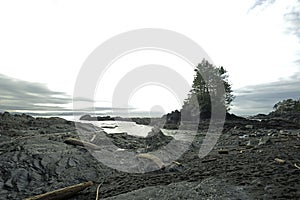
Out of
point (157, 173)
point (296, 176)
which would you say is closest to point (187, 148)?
point (157, 173)

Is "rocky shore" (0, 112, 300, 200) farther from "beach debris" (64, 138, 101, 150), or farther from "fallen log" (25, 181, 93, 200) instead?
"fallen log" (25, 181, 93, 200)

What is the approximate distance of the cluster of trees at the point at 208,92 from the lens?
145 ft

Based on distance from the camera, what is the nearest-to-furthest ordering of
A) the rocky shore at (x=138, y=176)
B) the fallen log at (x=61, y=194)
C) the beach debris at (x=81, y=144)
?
1. the rocky shore at (x=138, y=176)
2. the fallen log at (x=61, y=194)
3. the beach debris at (x=81, y=144)

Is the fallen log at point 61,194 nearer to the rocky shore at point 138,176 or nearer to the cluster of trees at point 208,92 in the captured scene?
the rocky shore at point 138,176

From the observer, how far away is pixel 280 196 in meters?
4.58

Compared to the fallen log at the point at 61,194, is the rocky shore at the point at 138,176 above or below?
above

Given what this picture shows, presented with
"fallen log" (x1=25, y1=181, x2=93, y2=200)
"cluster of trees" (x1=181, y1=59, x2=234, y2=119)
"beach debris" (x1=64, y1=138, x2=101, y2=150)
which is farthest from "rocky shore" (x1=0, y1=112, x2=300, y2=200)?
"cluster of trees" (x1=181, y1=59, x2=234, y2=119)

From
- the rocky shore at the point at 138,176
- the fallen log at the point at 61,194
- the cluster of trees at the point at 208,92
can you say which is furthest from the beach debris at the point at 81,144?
the cluster of trees at the point at 208,92

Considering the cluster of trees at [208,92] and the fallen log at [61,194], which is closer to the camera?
the fallen log at [61,194]

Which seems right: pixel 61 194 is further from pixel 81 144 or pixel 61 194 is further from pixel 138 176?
pixel 81 144

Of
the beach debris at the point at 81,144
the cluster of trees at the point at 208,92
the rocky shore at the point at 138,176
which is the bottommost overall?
the rocky shore at the point at 138,176

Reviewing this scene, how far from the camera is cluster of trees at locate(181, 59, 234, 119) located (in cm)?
4422

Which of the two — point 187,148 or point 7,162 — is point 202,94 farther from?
point 7,162

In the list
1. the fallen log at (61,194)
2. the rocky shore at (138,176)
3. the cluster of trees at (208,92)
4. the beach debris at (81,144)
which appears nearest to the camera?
the rocky shore at (138,176)
